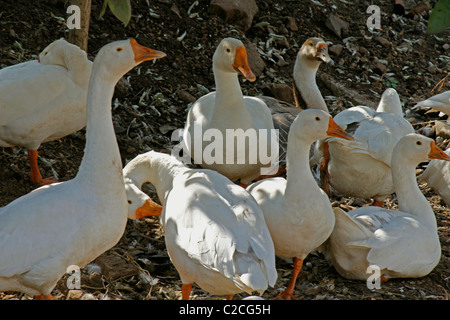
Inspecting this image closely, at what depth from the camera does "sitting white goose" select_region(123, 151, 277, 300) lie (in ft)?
13.0

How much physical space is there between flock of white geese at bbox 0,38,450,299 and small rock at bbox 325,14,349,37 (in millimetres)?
1990

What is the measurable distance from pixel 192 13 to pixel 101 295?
191 inches

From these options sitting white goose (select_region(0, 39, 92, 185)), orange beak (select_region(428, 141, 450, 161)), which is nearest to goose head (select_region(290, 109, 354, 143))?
orange beak (select_region(428, 141, 450, 161))

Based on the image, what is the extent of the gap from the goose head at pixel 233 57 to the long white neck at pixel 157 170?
1.10 meters

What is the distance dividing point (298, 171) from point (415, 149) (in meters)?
1.35

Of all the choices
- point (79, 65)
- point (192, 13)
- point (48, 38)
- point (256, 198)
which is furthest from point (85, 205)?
point (192, 13)

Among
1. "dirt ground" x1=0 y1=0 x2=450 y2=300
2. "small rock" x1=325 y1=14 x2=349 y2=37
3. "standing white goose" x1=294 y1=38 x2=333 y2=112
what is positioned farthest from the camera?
"small rock" x1=325 y1=14 x2=349 y2=37

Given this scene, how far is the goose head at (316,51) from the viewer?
282 inches

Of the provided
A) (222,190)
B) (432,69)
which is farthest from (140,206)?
(432,69)

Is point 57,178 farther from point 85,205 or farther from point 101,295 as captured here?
point 85,205

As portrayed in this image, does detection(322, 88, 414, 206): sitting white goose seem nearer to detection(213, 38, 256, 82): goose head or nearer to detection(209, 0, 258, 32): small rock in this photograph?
detection(213, 38, 256, 82): goose head

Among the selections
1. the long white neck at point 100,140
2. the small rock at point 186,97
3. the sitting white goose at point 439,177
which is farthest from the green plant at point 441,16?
the small rock at point 186,97

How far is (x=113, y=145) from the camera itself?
167 inches

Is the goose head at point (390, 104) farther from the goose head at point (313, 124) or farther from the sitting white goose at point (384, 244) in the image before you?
the goose head at point (313, 124)
